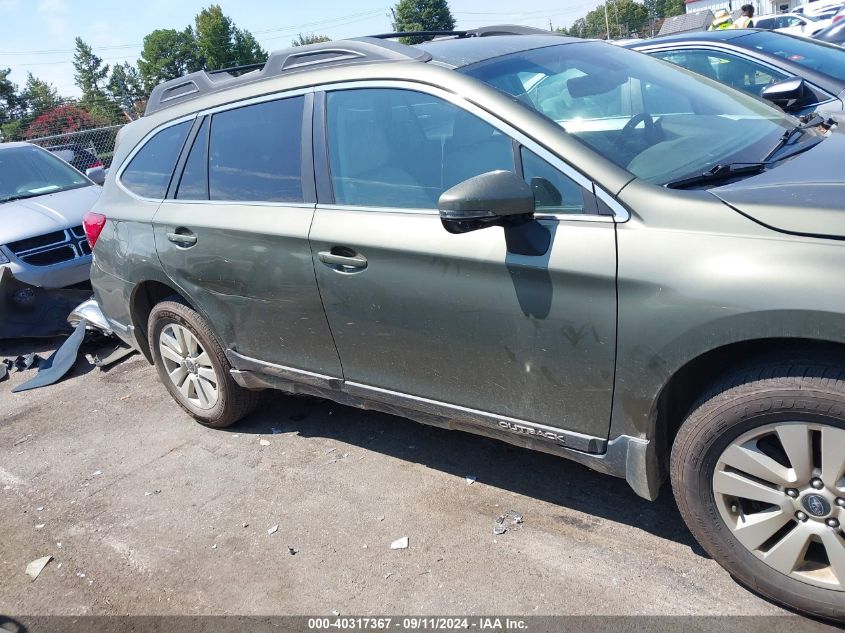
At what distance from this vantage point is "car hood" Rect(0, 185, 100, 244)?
272 inches

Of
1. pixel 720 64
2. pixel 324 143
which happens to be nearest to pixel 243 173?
pixel 324 143

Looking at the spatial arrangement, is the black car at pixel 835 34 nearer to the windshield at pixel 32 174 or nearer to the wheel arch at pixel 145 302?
the windshield at pixel 32 174

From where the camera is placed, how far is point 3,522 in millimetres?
3775

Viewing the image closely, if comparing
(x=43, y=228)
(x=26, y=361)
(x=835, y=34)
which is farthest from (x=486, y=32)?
(x=835, y=34)

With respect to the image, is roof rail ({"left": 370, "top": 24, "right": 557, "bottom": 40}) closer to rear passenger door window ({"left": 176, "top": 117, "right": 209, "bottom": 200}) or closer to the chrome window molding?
the chrome window molding

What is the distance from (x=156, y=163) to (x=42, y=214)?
12.1 ft

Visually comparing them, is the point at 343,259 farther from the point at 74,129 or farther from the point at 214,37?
the point at 214,37

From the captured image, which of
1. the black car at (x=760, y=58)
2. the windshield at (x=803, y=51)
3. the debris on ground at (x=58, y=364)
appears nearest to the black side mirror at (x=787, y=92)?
the black car at (x=760, y=58)

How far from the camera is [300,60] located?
3463 millimetres

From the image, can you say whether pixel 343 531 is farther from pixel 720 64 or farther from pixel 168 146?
pixel 720 64

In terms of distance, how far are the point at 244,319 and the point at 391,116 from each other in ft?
4.24

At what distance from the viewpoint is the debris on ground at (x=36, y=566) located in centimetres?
332

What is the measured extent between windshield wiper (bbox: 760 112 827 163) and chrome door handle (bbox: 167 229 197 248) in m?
2.64

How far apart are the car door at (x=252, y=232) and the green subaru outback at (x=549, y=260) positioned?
14 millimetres
